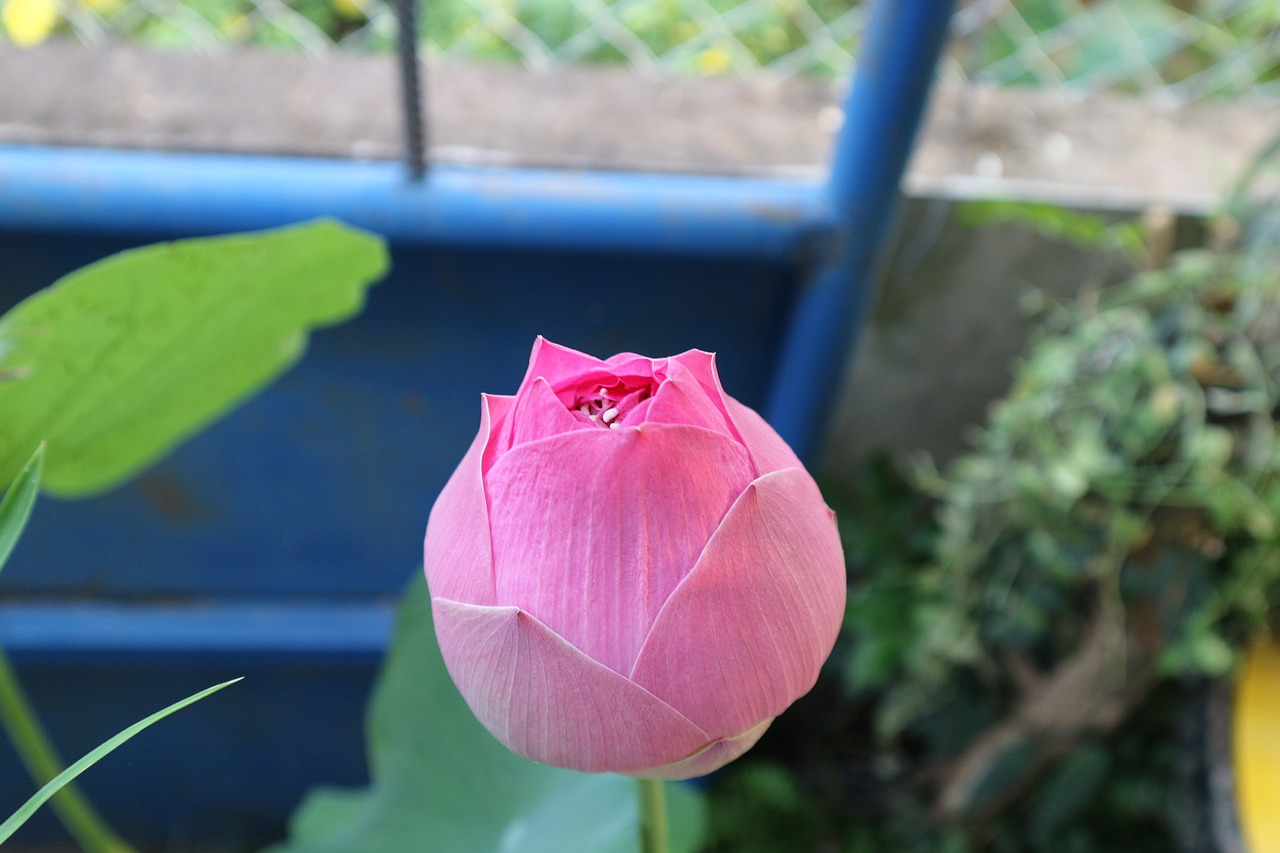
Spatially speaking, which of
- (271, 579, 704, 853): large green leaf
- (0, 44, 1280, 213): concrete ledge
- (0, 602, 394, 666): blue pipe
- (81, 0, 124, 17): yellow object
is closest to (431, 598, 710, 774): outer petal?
(271, 579, 704, 853): large green leaf

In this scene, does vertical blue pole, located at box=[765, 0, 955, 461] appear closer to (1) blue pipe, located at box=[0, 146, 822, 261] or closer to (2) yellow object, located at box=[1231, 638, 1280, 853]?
(1) blue pipe, located at box=[0, 146, 822, 261]

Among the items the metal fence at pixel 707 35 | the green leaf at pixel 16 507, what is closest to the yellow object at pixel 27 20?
the metal fence at pixel 707 35

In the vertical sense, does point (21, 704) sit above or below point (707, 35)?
below

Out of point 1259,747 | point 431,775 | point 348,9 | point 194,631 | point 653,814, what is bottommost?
point 194,631

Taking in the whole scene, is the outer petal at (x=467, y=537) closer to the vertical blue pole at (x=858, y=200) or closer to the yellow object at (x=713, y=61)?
the vertical blue pole at (x=858, y=200)

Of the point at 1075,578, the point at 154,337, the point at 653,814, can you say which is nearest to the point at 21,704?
the point at 154,337

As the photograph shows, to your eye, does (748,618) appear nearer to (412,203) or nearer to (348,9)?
(412,203)
